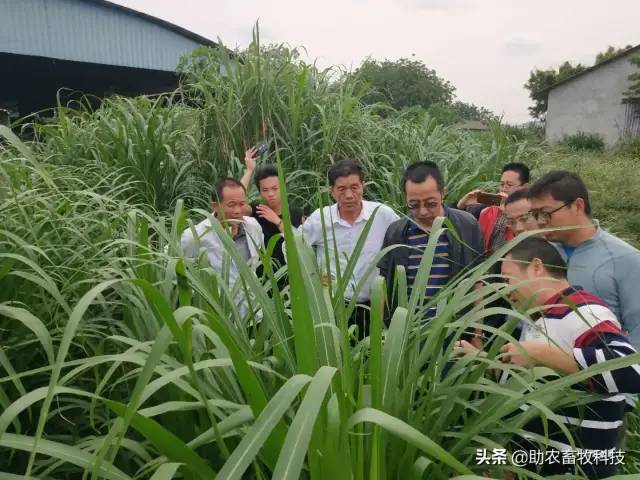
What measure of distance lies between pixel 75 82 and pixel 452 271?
44.5 feet

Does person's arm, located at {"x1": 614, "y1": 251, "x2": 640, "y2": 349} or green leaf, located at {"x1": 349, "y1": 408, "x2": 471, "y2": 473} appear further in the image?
person's arm, located at {"x1": 614, "y1": 251, "x2": 640, "y2": 349}

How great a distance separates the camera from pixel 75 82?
1327 cm

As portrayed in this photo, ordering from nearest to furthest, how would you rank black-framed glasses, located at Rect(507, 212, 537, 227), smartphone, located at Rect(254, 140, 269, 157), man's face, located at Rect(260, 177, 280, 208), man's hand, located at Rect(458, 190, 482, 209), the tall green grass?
the tall green grass → black-framed glasses, located at Rect(507, 212, 537, 227) → man's face, located at Rect(260, 177, 280, 208) → man's hand, located at Rect(458, 190, 482, 209) → smartphone, located at Rect(254, 140, 269, 157)

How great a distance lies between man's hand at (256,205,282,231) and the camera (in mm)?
2887

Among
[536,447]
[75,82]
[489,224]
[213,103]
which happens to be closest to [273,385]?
[536,447]

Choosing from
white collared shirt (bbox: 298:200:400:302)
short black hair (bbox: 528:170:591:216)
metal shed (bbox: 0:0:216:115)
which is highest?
metal shed (bbox: 0:0:216:115)

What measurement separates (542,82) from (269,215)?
35239 millimetres

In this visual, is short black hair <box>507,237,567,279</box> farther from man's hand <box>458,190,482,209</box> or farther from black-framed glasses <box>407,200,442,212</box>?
man's hand <box>458,190,482,209</box>

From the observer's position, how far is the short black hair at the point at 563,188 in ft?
6.00

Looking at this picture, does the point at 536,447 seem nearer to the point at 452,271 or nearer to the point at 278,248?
the point at 452,271

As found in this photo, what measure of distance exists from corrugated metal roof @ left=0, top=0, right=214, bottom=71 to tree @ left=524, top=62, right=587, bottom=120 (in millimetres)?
26215

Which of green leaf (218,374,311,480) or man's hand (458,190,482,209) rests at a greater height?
man's hand (458,190,482,209)

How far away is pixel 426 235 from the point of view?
7.41 ft

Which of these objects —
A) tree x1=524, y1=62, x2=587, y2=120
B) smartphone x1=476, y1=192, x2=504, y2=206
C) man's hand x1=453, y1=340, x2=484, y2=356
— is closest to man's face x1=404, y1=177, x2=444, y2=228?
man's hand x1=453, y1=340, x2=484, y2=356
